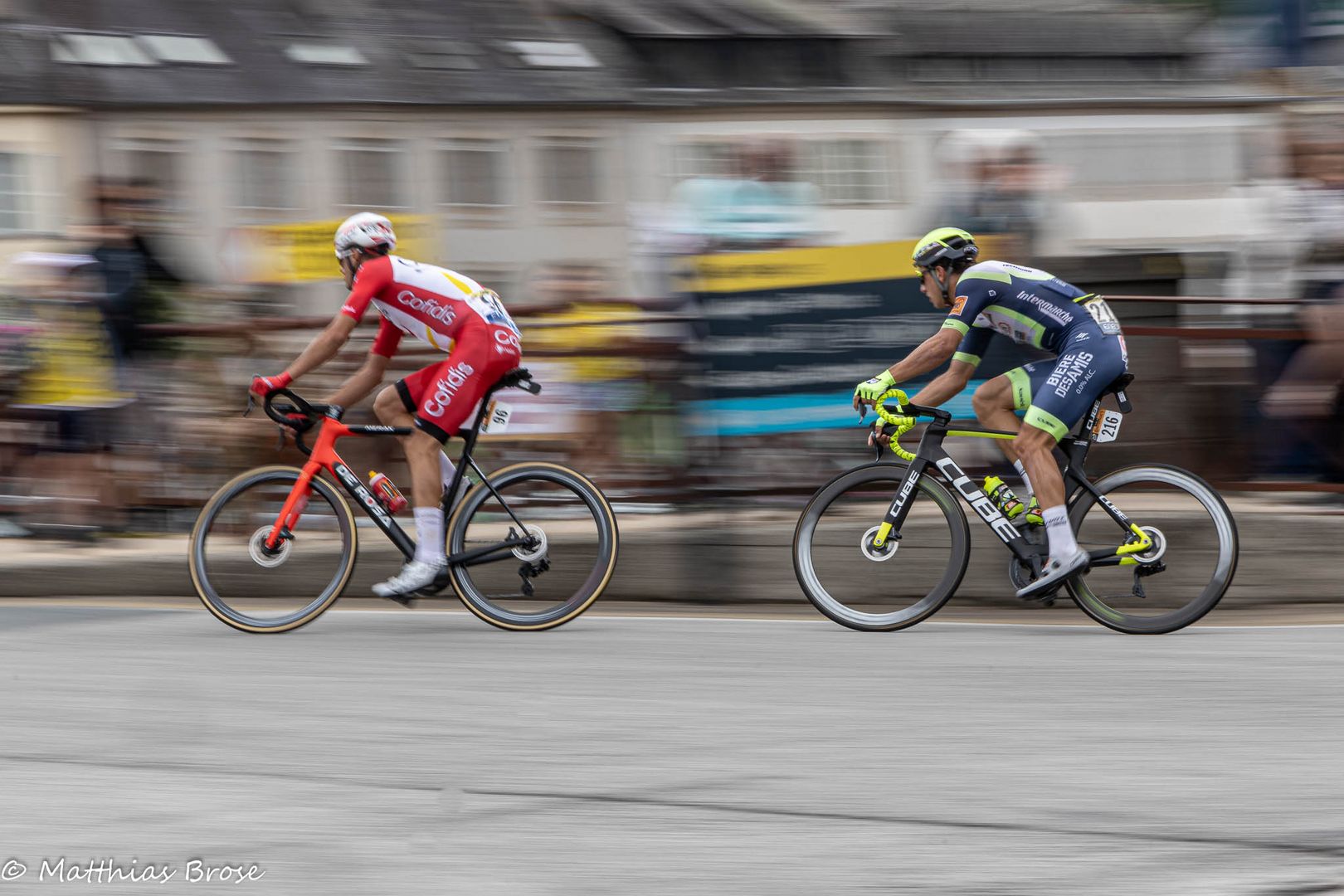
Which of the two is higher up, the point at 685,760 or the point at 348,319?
the point at 348,319

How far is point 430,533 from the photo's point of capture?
8.71 m

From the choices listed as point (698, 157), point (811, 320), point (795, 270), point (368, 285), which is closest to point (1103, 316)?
point (811, 320)

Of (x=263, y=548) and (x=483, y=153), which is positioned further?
(x=483, y=153)

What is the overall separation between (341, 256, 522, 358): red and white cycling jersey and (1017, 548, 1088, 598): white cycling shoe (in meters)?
2.67

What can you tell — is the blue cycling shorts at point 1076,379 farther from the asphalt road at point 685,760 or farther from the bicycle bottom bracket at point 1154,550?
the asphalt road at point 685,760

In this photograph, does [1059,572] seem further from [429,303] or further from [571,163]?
[571,163]

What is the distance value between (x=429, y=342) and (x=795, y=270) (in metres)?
2.11

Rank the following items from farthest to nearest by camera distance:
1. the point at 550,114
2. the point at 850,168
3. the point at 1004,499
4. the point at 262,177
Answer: the point at 850,168, the point at 550,114, the point at 262,177, the point at 1004,499

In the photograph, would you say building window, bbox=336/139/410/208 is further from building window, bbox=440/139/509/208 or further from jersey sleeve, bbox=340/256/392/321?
jersey sleeve, bbox=340/256/392/321

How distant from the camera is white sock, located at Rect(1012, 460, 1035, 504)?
8.45m

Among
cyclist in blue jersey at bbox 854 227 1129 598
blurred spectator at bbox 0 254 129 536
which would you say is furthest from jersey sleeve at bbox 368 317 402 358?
cyclist in blue jersey at bbox 854 227 1129 598

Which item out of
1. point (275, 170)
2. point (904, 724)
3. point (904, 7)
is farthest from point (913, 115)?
point (904, 724)

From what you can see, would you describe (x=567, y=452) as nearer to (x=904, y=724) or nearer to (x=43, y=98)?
(x=904, y=724)

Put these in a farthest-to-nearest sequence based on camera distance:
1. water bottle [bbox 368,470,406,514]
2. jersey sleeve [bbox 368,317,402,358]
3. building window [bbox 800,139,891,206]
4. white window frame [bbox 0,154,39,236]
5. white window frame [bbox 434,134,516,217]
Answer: building window [bbox 800,139,891,206] → white window frame [bbox 434,134,516,217] → white window frame [bbox 0,154,39,236] → jersey sleeve [bbox 368,317,402,358] → water bottle [bbox 368,470,406,514]
